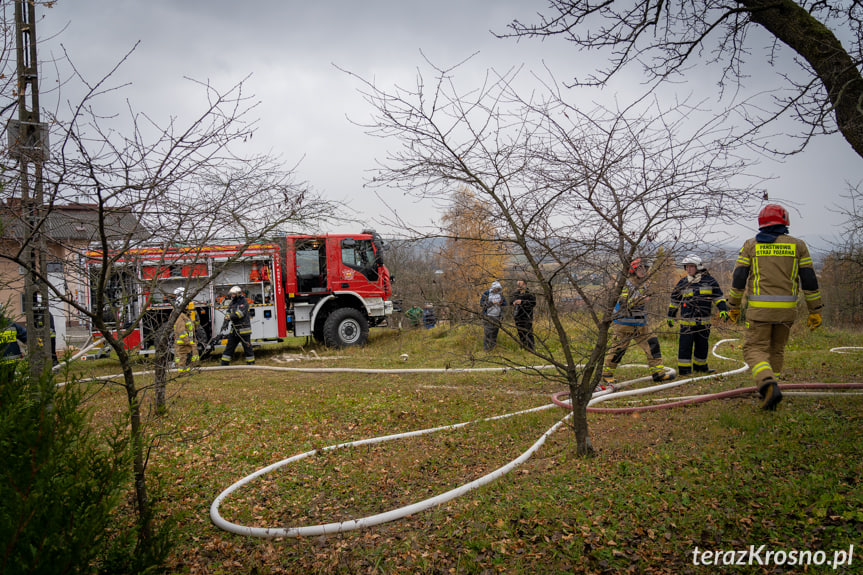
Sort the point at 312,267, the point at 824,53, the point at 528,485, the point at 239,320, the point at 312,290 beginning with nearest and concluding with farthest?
the point at 528,485
the point at 824,53
the point at 239,320
the point at 312,290
the point at 312,267

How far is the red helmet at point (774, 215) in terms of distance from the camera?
531cm

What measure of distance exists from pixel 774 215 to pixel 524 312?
2788mm

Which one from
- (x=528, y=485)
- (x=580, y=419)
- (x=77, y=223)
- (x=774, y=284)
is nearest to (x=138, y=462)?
(x=77, y=223)

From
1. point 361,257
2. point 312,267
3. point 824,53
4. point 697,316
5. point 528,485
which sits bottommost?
point 528,485

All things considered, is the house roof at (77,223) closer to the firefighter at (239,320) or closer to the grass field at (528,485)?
the grass field at (528,485)

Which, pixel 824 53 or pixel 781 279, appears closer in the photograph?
pixel 824 53

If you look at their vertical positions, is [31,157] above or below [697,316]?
above

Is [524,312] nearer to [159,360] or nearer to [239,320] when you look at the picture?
[159,360]

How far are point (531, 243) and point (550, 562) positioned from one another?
7.24 ft

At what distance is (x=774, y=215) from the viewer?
531 centimetres

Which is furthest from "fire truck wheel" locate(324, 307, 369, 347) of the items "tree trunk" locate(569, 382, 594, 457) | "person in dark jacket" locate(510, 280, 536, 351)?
"tree trunk" locate(569, 382, 594, 457)

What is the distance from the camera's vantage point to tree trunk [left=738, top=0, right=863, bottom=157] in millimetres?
4047

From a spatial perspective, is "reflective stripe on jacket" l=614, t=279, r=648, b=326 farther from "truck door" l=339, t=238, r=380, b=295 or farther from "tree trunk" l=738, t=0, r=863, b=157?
"truck door" l=339, t=238, r=380, b=295

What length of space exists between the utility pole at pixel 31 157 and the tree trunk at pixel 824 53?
5376mm
